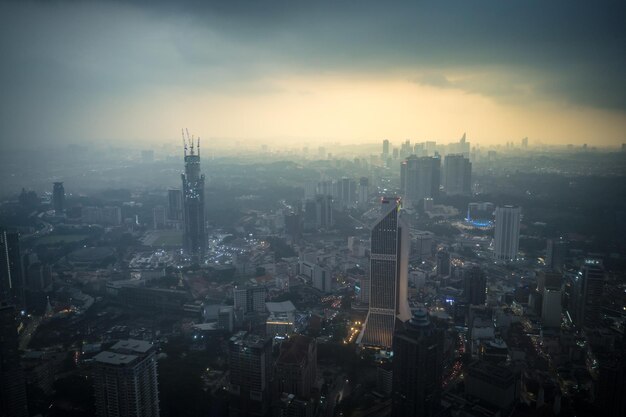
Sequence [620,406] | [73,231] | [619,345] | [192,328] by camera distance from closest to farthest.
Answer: [620,406]
[619,345]
[192,328]
[73,231]

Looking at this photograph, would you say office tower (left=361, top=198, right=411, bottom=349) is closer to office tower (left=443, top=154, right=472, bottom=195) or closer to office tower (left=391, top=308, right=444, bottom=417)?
office tower (left=391, top=308, right=444, bottom=417)

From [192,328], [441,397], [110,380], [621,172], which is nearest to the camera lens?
[110,380]

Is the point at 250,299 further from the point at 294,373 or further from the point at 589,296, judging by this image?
the point at 589,296

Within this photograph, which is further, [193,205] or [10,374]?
[193,205]

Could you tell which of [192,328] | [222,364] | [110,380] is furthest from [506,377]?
[192,328]

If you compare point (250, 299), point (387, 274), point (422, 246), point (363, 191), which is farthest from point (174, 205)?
point (387, 274)

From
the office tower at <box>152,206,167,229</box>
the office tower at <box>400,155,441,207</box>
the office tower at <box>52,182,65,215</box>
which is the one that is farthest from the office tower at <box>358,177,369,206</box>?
the office tower at <box>52,182,65,215</box>

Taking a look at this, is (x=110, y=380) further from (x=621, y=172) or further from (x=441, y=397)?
(x=621, y=172)

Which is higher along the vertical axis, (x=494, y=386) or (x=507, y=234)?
(x=507, y=234)
